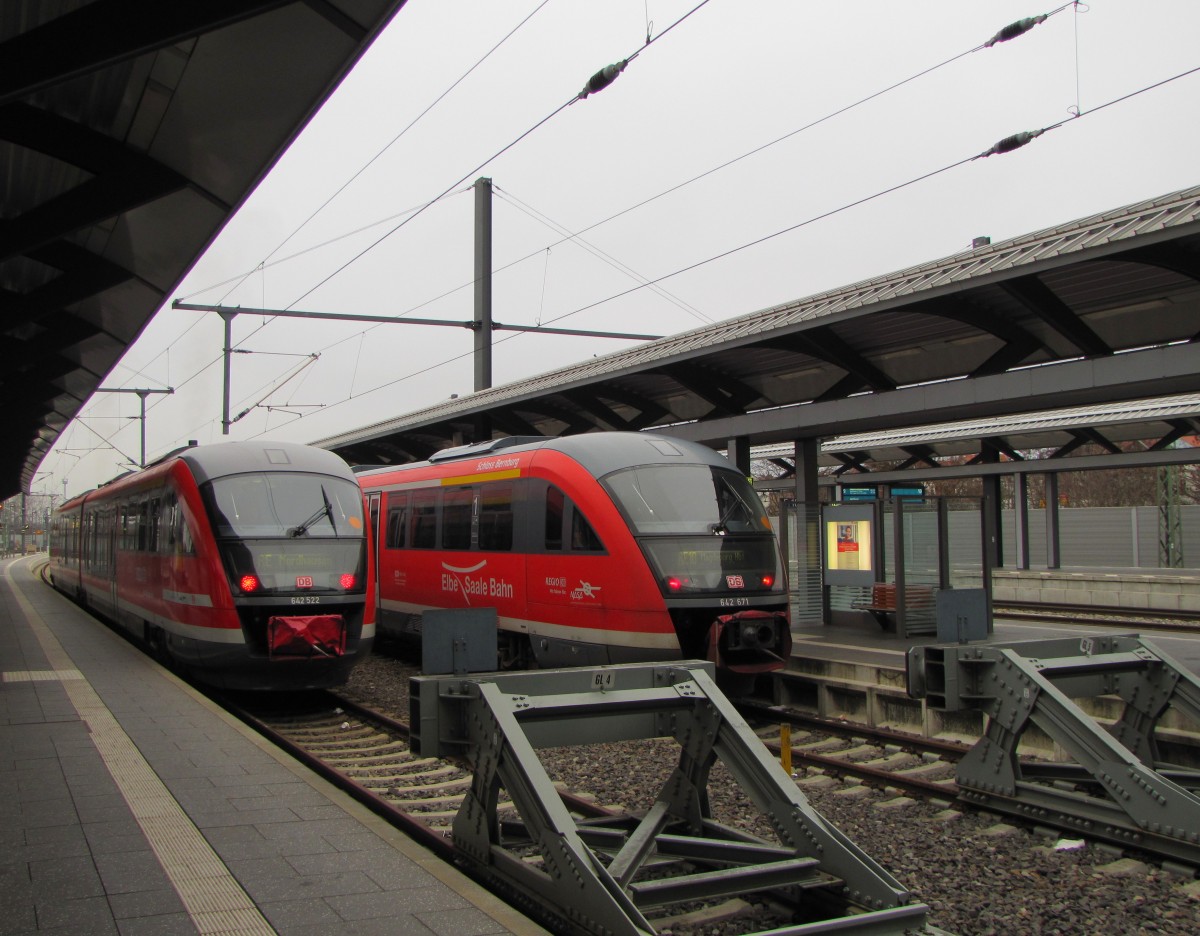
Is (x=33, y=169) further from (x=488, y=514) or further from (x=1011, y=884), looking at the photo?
(x=1011, y=884)

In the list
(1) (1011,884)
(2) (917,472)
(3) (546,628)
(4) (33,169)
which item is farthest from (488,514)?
(2) (917,472)

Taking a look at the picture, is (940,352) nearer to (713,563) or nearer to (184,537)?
(713,563)

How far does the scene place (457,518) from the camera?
13.4 m

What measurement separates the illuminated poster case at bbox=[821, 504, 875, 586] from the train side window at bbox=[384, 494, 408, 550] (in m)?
5.83

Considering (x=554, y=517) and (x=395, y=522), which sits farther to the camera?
(x=395, y=522)

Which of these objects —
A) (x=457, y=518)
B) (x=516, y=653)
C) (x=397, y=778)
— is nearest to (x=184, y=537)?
(x=457, y=518)

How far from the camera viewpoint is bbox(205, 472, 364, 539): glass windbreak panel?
11.0 meters

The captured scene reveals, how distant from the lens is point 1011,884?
18.8ft

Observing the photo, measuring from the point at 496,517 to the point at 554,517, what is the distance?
4.71ft

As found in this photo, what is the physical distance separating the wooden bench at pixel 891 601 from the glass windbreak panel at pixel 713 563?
14.0ft

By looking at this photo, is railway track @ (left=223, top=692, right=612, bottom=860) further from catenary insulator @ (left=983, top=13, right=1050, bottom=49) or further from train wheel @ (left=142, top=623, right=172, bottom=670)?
catenary insulator @ (left=983, top=13, right=1050, bottom=49)

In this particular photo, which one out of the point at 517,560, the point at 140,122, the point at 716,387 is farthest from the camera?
the point at 716,387

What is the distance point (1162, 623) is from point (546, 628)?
11839 millimetres

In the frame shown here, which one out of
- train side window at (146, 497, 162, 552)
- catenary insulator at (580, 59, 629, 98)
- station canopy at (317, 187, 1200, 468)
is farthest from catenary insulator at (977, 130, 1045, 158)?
train side window at (146, 497, 162, 552)
